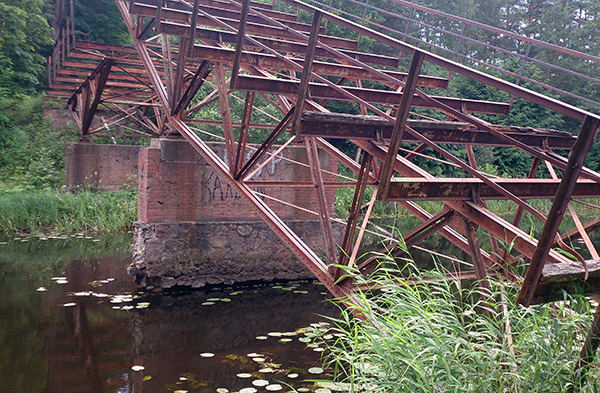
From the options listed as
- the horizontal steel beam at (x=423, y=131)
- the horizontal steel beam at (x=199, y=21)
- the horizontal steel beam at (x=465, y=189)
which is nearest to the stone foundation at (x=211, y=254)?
the horizontal steel beam at (x=199, y=21)

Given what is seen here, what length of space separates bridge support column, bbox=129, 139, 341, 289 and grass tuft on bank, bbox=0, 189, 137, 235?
553cm

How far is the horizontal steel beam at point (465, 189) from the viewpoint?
4.24 metres

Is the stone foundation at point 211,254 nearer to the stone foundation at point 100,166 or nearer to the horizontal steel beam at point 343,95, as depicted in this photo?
the horizontal steel beam at point 343,95

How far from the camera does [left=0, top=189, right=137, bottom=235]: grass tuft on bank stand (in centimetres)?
1366

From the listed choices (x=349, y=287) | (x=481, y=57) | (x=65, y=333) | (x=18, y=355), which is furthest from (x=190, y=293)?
(x=481, y=57)

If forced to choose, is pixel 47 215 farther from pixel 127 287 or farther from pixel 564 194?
pixel 564 194

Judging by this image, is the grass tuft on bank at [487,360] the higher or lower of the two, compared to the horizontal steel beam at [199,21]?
lower

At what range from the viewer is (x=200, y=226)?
934cm

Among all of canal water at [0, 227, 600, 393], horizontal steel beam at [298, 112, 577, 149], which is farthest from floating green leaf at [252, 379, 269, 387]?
horizontal steel beam at [298, 112, 577, 149]

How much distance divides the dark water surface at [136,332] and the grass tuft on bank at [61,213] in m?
3.35

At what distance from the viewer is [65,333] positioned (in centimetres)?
661

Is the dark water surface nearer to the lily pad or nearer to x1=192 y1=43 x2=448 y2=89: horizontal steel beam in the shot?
the lily pad

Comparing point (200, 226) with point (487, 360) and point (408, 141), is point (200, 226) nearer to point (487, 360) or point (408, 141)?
point (408, 141)

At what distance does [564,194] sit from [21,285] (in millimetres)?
8371
